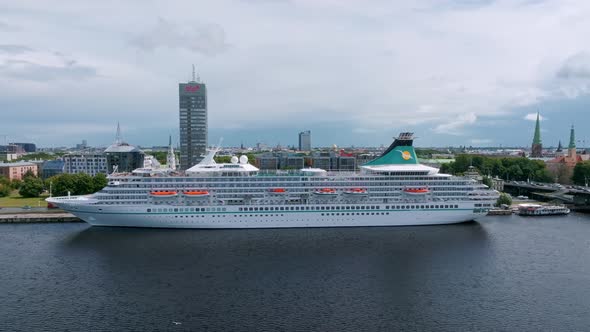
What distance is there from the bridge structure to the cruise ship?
2102 cm

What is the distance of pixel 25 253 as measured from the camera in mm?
30078

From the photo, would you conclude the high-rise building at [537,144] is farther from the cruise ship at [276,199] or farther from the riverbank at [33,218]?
the riverbank at [33,218]

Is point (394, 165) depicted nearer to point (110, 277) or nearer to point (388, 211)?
point (388, 211)

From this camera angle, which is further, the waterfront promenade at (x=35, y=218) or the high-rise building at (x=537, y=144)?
the high-rise building at (x=537, y=144)

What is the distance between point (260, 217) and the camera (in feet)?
123

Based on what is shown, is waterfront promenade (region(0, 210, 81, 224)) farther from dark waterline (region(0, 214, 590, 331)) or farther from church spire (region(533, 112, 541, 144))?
church spire (region(533, 112, 541, 144))

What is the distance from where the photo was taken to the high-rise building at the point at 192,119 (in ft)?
273

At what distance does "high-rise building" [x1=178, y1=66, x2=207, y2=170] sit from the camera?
Result: 273 ft

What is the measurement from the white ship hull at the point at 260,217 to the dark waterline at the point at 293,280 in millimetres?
982

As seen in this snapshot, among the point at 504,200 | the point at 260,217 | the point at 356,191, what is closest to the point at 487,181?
the point at 504,200

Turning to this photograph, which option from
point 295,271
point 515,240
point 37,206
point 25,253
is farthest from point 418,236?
point 37,206

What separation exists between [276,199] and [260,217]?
7.53 ft

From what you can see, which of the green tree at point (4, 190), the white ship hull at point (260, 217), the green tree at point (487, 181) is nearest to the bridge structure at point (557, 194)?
the green tree at point (487, 181)

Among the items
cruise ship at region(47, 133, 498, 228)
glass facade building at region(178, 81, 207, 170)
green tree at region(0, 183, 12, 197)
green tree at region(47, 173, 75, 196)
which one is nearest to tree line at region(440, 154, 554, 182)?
cruise ship at region(47, 133, 498, 228)
